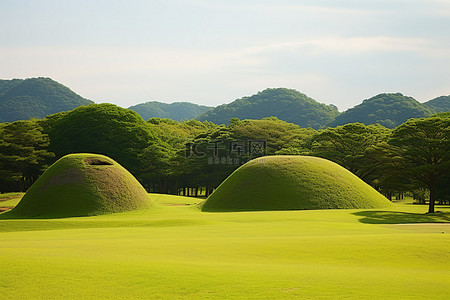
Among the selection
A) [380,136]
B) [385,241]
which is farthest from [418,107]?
[385,241]

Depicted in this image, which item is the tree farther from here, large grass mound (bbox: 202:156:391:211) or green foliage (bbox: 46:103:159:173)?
green foliage (bbox: 46:103:159:173)

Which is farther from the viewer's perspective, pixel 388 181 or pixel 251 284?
pixel 388 181

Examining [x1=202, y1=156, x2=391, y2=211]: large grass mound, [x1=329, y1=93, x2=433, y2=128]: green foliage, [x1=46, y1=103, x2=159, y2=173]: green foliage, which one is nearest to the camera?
[x1=202, y1=156, x2=391, y2=211]: large grass mound

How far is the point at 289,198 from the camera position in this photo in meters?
41.1

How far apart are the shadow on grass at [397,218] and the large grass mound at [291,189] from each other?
621cm

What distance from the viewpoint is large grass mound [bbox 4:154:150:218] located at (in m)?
37.8

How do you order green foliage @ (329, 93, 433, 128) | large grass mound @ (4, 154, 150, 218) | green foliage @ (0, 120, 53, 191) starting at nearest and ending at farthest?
1. large grass mound @ (4, 154, 150, 218)
2. green foliage @ (0, 120, 53, 191)
3. green foliage @ (329, 93, 433, 128)

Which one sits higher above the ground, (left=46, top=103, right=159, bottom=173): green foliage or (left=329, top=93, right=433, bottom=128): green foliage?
(left=329, top=93, right=433, bottom=128): green foliage

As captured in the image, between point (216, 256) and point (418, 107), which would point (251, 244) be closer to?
point (216, 256)

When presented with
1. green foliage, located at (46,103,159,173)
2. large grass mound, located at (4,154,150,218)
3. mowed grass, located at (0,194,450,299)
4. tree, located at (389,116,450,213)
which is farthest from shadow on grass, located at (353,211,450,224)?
green foliage, located at (46,103,159,173)

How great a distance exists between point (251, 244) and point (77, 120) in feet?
235

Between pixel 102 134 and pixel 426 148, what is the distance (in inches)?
2246

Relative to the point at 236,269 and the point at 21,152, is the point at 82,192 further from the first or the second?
the point at 21,152

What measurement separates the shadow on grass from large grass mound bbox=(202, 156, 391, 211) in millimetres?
6213
